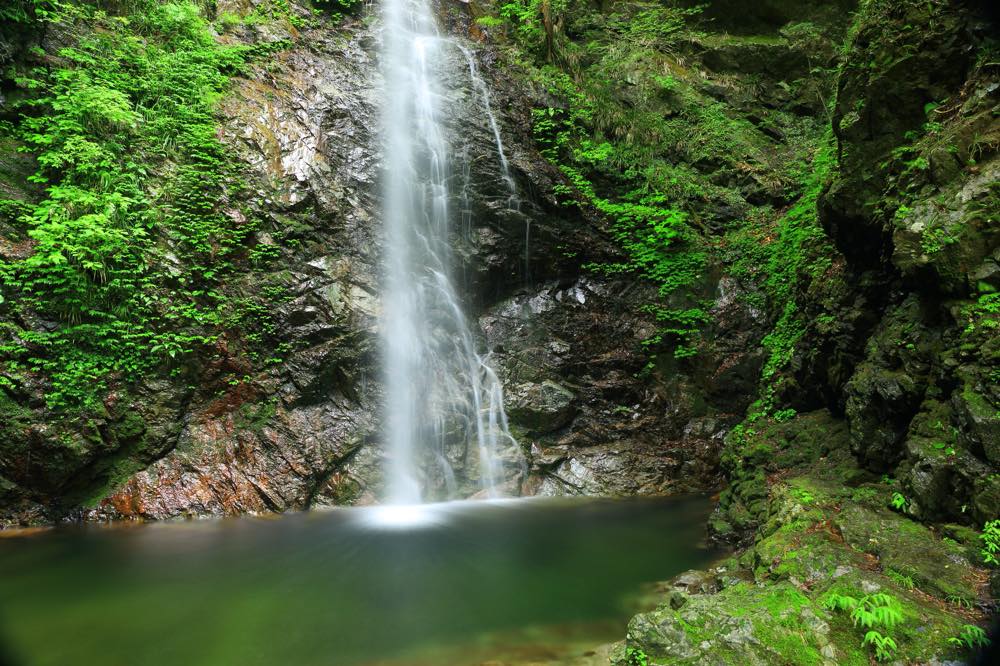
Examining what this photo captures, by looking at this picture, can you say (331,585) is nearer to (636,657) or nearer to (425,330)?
(636,657)

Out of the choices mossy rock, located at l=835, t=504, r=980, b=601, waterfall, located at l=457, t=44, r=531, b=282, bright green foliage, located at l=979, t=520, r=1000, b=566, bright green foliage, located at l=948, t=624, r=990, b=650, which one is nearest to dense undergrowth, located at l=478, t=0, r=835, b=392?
waterfall, located at l=457, t=44, r=531, b=282

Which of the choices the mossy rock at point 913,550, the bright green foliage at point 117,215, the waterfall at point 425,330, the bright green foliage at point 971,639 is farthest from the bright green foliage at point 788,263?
the bright green foliage at point 117,215

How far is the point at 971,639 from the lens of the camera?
9.07 feet

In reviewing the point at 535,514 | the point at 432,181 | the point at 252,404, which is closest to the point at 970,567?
the point at 535,514

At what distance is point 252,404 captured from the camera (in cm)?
830

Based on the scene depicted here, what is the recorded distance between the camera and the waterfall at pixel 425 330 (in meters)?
9.05

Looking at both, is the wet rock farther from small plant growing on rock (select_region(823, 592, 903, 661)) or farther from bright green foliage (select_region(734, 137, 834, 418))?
small plant growing on rock (select_region(823, 592, 903, 661))

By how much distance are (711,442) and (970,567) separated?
637cm

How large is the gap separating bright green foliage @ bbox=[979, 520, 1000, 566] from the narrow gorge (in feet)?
0.10

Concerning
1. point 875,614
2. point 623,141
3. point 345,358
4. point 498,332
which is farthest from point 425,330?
point 875,614

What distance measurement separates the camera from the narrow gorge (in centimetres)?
403

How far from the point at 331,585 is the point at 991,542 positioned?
544 centimetres

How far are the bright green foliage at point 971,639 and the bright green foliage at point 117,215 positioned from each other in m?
9.03

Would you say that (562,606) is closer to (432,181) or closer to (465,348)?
(465,348)
